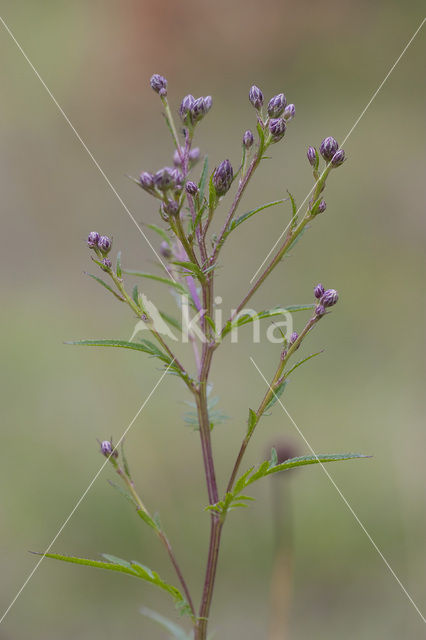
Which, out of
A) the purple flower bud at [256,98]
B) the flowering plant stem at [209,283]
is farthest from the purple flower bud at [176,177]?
the purple flower bud at [256,98]

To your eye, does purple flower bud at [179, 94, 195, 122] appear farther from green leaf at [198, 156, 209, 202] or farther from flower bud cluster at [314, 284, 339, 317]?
flower bud cluster at [314, 284, 339, 317]

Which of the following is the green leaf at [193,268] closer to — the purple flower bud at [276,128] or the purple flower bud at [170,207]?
the purple flower bud at [170,207]

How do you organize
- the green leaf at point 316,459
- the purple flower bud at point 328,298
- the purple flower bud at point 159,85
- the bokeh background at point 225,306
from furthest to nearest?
the bokeh background at point 225,306 → the purple flower bud at point 159,85 → the purple flower bud at point 328,298 → the green leaf at point 316,459

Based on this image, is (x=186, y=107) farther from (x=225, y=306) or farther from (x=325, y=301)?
(x=225, y=306)

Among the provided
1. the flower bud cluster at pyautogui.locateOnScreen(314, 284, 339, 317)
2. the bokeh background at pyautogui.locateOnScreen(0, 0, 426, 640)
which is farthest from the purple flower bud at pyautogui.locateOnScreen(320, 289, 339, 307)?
the bokeh background at pyautogui.locateOnScreen(0, 0, 426, 640)

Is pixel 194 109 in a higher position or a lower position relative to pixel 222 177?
higher

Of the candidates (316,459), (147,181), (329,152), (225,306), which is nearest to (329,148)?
(329,152)
